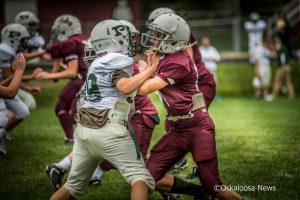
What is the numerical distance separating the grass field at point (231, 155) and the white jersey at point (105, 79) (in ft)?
5.66

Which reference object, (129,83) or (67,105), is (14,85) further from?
(67,105)

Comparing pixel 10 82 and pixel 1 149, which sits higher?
pixel 10 82

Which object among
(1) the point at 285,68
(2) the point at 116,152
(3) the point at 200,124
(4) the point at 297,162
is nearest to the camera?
(2) the point at 116,152

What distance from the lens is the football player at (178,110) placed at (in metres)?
5.25

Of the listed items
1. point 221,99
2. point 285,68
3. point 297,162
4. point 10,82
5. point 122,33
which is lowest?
point 221,99

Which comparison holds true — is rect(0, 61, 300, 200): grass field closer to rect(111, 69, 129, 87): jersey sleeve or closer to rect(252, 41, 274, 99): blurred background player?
rect(111, 69, 129, 87): jersey sleeve

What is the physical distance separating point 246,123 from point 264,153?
11.9 feet

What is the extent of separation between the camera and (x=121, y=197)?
6441 millimetres

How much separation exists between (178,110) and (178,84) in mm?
245

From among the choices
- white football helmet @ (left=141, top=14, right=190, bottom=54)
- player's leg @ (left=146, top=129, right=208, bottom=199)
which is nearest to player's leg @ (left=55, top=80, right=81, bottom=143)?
player's leg @ (left=146, top=129, right=208, bottom=199)

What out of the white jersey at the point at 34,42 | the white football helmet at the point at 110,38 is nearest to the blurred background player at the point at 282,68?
the white jersey at the point at 34,42

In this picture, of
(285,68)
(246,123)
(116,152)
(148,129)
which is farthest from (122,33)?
(285,68)

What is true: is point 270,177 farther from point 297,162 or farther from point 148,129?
point 148,129

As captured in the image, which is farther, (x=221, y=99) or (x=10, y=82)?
(x=221, y=99)
